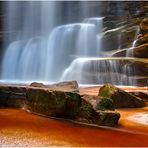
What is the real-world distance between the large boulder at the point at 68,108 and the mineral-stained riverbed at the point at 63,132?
286mm

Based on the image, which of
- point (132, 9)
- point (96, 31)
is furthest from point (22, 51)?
point (132, 9)

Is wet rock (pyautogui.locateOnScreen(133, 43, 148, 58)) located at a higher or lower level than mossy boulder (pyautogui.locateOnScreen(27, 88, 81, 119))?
higher

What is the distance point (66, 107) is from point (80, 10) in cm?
3358

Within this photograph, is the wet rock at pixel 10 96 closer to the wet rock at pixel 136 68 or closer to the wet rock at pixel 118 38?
the wet rock at pixel 136 68

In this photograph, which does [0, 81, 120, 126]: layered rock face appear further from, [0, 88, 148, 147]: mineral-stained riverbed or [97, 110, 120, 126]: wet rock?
[0, 88, 148, 147]: mineral-stained riverbed

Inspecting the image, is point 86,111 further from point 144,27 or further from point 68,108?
point 144,27

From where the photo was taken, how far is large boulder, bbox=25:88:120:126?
8.05m

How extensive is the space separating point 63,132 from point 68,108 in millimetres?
1476

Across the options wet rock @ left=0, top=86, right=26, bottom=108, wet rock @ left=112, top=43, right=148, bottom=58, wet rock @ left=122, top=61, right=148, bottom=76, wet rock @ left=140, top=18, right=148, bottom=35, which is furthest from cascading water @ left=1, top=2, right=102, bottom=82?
wet rock @ left=0, top=86, right=26, bottom=108

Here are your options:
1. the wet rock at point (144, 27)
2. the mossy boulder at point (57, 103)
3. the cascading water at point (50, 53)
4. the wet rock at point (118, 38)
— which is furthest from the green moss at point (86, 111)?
the cascading water at point (50, 53)

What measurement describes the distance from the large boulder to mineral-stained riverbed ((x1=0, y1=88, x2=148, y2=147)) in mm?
286

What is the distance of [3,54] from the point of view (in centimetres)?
3384

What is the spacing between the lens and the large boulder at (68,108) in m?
8.05

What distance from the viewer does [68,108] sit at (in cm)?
853
